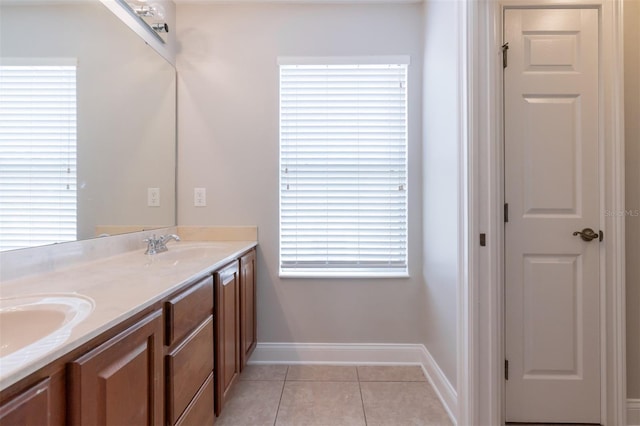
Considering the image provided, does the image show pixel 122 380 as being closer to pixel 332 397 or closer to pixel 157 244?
pixel 157 244

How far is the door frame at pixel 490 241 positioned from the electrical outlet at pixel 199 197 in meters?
1.70

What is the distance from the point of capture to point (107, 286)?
906mm

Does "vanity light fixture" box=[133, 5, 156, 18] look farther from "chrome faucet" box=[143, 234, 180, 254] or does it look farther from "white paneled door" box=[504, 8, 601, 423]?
"white paneled door" box=[504, 8, 601, 423]

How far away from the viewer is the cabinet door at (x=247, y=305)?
5.44 ft

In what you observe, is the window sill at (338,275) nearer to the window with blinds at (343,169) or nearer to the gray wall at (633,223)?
the window with blinds at (343,169)

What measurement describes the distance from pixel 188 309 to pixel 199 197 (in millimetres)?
1186

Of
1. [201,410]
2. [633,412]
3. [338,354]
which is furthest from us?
[338,354]

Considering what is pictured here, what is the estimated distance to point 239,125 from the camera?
205cm

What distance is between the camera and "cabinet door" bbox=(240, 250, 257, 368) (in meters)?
1.66

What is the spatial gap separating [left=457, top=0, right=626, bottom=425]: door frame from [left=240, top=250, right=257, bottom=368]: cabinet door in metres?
1.17

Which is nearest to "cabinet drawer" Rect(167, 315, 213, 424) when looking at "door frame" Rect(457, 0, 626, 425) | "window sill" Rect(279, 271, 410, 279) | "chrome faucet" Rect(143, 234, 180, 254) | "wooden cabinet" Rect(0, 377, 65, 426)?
"wooden cabinet" Rect(0, 377, 65, 426)

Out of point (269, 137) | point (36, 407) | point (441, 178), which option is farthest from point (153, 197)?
point (441, 178)

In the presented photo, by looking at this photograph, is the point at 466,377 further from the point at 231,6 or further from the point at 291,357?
the point at 231,6

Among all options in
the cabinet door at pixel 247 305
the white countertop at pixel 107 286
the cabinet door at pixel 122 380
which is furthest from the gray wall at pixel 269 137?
the cabinet door at pixel 122 380
